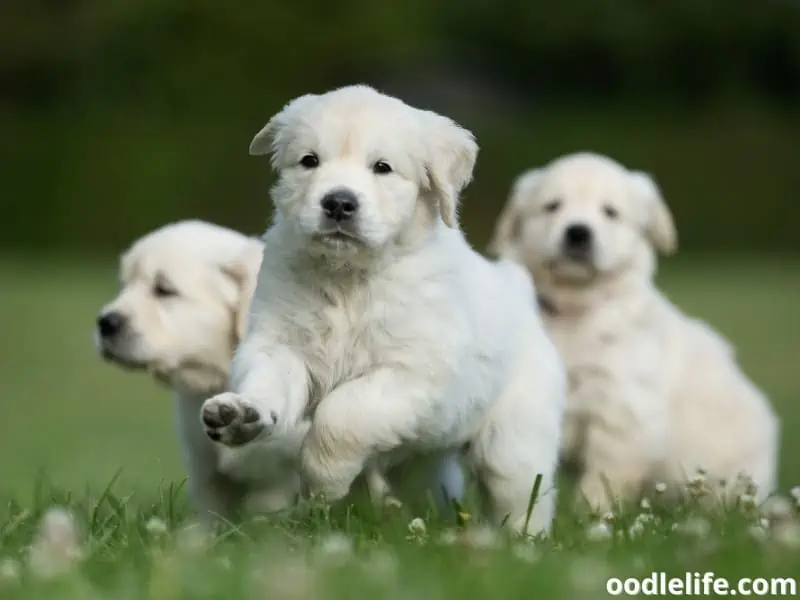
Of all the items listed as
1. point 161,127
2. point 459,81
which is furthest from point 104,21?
point 459,81

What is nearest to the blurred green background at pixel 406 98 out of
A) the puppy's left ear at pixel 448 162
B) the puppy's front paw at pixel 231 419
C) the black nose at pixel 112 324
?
the black nose at pixel 112 324

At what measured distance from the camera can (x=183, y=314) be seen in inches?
225

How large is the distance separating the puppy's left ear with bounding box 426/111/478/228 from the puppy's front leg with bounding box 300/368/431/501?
1.95ft

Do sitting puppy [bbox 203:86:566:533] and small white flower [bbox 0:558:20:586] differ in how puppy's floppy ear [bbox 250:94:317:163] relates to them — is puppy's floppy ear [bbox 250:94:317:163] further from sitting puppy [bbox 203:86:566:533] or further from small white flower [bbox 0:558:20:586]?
small white flower [bbox 0:558:20:586]

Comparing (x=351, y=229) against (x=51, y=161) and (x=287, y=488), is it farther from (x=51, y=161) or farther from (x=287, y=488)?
(x=51, y=161)

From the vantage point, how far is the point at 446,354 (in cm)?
438

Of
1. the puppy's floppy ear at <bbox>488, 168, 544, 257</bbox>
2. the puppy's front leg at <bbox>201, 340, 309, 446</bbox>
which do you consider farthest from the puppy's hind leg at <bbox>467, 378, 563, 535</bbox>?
the puppy's floppy ear at <bbox>488, 168, 544, 257</bbox>

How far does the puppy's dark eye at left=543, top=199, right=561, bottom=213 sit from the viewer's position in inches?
278

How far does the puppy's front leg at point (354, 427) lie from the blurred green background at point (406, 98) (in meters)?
17.3

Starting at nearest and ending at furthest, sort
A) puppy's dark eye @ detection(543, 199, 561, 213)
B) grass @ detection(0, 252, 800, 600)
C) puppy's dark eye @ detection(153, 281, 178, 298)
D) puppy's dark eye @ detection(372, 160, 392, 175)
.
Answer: grass @ detection(0, 252, 800, 600), puppy's dark eye @ detection(372, 160, 392, 175), puppy's dark eye @ detection(153, 281, 178, 298), puppy's dark eye @ detection(543, 199, 561, 213)

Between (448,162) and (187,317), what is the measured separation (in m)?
1.62

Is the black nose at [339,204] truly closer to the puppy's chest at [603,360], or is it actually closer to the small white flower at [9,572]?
the small white flower at [9,572]

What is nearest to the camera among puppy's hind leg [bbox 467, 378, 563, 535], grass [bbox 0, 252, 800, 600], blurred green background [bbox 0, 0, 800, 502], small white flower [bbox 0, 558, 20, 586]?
grass [bbox 0, 252, 800, 600]

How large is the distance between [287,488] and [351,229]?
4.36 feet
